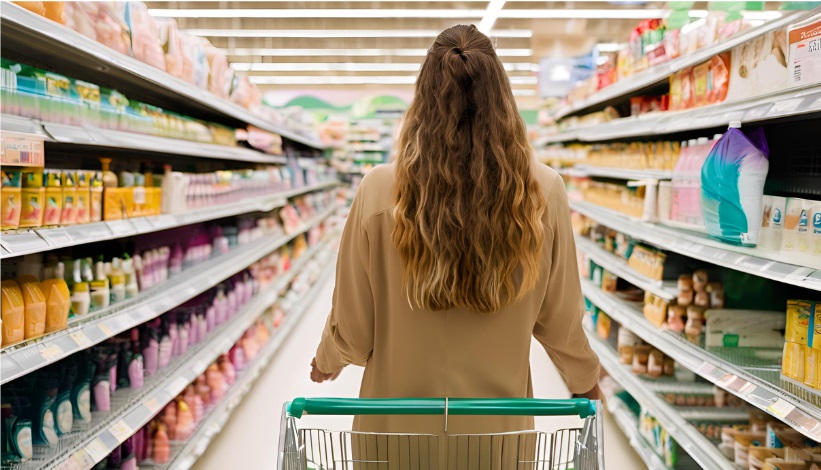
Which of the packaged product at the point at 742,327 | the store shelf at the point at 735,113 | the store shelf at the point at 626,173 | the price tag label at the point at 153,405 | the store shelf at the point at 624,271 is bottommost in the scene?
the price tag label at the point at 153,405

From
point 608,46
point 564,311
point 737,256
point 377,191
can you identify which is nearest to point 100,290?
point 377,191

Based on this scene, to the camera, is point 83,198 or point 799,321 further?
point 83,198

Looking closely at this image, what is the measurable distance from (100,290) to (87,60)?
0.87 meters

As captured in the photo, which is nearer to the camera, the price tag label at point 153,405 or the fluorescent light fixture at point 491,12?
the price tag label at point 153,405

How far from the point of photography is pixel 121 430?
8.21 ft

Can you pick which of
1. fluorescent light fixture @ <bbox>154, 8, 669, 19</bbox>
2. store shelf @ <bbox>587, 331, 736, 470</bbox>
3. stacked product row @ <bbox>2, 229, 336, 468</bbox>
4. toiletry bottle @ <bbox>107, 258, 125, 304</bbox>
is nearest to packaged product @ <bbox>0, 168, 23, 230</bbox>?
stacked product row @ <bbox>2, 229, 336, 468</bbox>

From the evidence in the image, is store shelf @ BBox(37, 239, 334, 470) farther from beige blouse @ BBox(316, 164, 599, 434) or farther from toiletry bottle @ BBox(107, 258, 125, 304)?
beige blouse @ BBox(316, 164, 599, 434)

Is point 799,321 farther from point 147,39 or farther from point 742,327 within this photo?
point 147,39

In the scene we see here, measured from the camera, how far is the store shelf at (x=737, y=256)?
1905 mm

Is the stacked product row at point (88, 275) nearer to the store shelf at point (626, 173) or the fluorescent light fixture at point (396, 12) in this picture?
the store shelf at point (626, 173)

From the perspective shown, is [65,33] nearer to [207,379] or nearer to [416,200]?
[416,200]

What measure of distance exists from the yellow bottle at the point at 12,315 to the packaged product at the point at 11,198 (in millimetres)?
204

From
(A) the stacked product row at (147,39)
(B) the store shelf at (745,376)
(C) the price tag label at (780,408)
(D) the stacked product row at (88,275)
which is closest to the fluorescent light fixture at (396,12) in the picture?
(A) the stacked product row at (147,39)

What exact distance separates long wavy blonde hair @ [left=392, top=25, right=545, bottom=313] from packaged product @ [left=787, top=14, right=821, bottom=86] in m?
0.99
